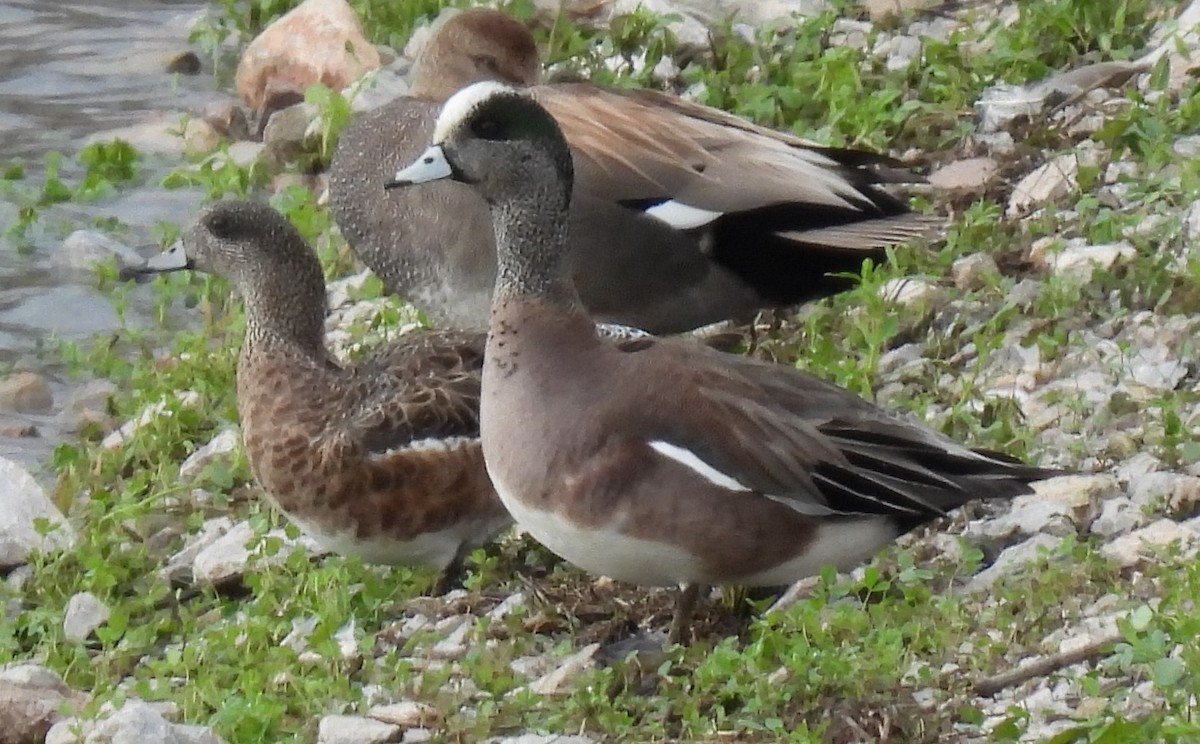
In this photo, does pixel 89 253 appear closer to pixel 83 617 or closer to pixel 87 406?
pixel 87 406

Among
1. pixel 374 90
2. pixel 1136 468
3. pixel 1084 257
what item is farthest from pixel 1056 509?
pixel 374 90

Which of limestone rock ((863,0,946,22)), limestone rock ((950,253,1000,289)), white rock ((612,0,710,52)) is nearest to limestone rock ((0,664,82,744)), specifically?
limestone rock ((950,253,1000,289))

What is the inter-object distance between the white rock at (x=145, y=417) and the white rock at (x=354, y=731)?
2.34m

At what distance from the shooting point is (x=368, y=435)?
505 centimetres

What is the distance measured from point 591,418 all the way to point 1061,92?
3119mm

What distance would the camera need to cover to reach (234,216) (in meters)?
5.63

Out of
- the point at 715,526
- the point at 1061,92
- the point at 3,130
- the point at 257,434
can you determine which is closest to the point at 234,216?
the point at 257,434

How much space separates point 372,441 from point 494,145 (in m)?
0.79

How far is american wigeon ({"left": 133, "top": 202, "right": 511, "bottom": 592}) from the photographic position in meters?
4.98

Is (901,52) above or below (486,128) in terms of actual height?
below

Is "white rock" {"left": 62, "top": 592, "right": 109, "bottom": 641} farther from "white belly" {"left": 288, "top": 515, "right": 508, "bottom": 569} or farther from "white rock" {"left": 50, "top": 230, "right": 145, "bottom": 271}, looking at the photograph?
"white rock" {"left": 50, "top": 230, "right": 145, "bottom": 271}

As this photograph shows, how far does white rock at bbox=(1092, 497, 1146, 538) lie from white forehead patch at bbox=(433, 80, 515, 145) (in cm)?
157

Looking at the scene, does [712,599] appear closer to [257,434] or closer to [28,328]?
[257,434]

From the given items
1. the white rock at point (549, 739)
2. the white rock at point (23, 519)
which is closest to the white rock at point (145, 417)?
the white rock at point (23, 519)
